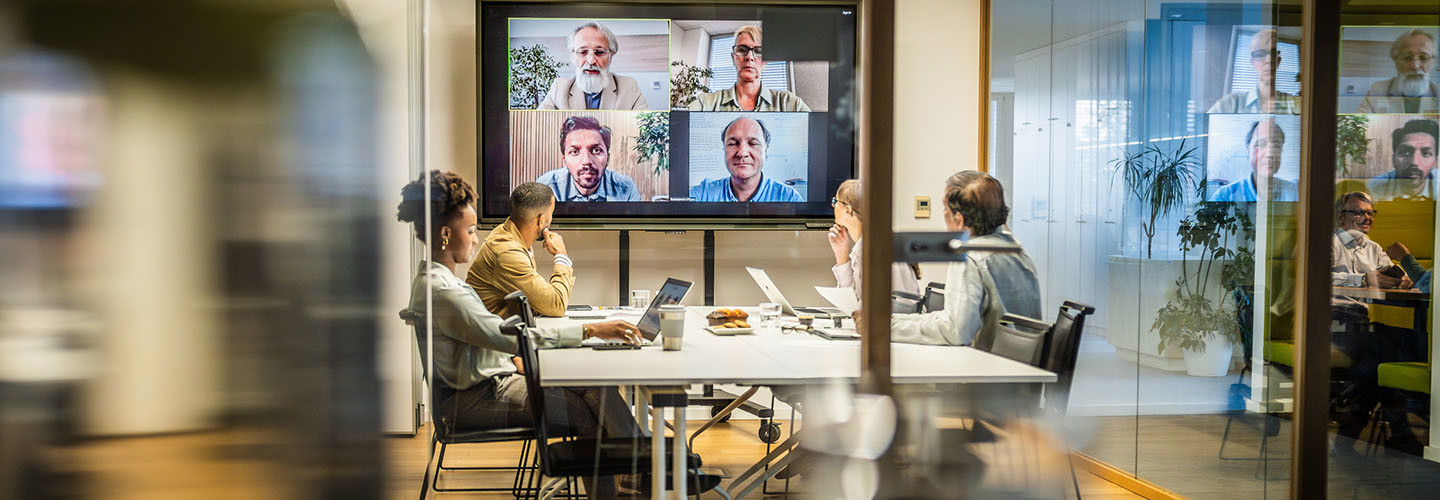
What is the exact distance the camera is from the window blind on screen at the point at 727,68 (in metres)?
2.53

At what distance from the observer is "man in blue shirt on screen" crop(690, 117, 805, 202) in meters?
2.60

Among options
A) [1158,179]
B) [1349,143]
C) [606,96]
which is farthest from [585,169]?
[1349,143]

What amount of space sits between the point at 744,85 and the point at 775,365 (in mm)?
773

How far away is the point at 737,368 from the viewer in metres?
2.42

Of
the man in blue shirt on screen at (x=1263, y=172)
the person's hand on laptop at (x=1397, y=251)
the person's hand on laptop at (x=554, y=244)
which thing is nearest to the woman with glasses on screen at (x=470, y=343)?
the person's hand on laptop at (x=554, y=244)

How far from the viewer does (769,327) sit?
8.74 feet

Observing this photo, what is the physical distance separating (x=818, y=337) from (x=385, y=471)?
1.36 meters

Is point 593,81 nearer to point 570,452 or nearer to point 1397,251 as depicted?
point 570,452

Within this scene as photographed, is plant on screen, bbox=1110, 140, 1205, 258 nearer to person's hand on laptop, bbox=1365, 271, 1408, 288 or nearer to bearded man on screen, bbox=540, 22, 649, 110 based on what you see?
person's hand on laptop, bbox=1365, 271, 1408, 288

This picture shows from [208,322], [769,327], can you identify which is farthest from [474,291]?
[769,327]

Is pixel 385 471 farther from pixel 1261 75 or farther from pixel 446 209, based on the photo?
pixel 1261 75

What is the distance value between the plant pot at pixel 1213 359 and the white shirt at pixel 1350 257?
39cm

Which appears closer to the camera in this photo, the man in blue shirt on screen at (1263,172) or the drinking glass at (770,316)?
the drinking glass at (770,316)

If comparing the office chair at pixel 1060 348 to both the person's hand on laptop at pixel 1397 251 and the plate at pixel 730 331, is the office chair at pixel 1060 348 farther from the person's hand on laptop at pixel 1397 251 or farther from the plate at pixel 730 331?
the person's hand on laptop at pixel 1397 251
